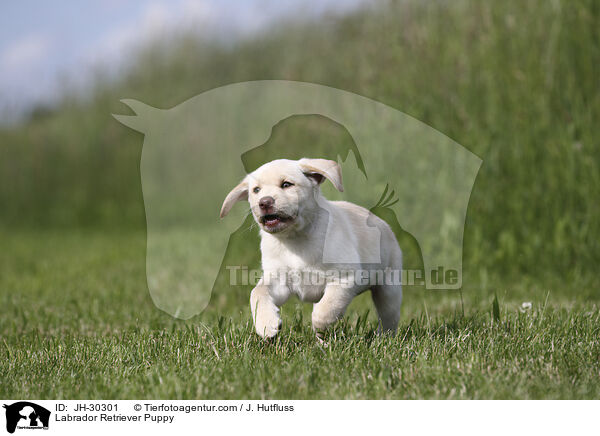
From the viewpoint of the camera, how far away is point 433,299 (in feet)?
13.9

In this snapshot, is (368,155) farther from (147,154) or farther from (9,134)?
(9,134)

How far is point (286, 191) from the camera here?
245cm

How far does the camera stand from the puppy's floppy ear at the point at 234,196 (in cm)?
253

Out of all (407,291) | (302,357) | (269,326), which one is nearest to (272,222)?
(269,326)

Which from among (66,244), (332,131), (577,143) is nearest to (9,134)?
(66,244)

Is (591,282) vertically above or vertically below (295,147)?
below

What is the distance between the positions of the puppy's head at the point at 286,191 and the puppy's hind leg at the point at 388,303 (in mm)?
555

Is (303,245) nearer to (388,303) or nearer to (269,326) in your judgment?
(269,326)

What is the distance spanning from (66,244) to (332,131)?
16.7ft

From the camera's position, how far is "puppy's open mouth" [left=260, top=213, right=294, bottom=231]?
2428 mm
